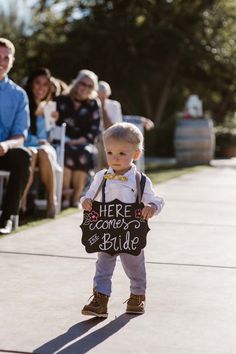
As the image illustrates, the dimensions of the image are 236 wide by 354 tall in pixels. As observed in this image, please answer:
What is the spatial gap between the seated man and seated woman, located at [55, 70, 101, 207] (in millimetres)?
1863

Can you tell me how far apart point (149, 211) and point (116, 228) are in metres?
0.20

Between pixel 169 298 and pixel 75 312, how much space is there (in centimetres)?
59

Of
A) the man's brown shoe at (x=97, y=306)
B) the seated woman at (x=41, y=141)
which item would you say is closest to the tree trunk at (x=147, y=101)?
the seated woman at (x=41, y=141)

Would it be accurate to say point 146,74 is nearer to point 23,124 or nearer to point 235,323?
point 23,124

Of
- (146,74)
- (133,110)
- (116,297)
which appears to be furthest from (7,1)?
(116,297)

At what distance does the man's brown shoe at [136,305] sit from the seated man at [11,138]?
2593 mm

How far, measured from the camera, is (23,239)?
6152 mm

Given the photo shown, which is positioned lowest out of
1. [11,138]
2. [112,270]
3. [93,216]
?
[112,270]

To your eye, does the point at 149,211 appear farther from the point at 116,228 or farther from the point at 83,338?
the point at 83,338


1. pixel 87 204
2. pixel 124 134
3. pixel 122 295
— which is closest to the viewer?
pixel 124 134

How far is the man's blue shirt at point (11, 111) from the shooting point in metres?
6.81

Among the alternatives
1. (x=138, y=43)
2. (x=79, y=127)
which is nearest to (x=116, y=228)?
(x=79, y=127)

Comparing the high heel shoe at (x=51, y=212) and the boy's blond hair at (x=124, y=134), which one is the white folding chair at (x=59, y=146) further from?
the boy's blond hair at (x=124, y=134)

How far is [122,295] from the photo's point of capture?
14.3 feet
